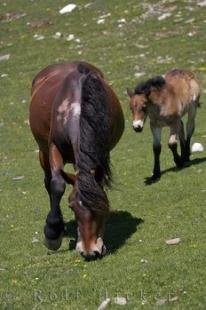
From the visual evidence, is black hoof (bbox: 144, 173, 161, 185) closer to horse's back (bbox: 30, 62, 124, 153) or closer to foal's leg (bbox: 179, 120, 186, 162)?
foal's leg (bbox: 179, 120, 186, 162)

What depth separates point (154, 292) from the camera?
6.93m

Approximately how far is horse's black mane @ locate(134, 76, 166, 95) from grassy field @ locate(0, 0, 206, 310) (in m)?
1.47

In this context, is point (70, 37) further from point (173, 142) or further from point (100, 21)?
point (173, 142)

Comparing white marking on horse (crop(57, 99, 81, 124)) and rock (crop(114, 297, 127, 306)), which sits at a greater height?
white marking on horse (crop(57, 99, 81, 124))

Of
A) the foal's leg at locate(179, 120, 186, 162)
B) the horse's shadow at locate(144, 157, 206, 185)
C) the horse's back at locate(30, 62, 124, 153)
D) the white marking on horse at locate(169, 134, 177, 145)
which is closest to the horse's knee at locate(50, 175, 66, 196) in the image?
the horse's back at locate(30, 62, 124, 153)

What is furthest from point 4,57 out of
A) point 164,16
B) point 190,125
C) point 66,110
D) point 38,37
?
point 66,110

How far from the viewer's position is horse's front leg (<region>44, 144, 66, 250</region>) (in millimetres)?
8391

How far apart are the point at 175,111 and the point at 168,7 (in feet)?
52.3

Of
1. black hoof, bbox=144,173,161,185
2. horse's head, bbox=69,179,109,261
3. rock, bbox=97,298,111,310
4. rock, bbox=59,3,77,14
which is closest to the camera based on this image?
rock, bbox=97,298,111,310

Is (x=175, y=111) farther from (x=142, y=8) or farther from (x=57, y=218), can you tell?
(x=142, y=8)

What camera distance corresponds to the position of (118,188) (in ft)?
40.8

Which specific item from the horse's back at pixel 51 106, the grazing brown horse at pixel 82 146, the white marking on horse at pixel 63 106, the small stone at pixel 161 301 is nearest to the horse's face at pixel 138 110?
the horse's back at pixel 51 106

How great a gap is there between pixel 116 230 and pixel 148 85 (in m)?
3.64

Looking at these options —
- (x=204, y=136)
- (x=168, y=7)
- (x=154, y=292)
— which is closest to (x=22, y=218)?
(x=154, y=292)
